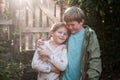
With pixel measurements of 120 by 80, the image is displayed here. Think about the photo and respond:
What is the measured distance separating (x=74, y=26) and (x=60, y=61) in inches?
16.2

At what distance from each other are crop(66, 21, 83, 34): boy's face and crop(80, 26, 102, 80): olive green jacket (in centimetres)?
10

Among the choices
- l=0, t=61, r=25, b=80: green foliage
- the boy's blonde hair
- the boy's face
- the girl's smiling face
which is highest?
the boy's blonde hair

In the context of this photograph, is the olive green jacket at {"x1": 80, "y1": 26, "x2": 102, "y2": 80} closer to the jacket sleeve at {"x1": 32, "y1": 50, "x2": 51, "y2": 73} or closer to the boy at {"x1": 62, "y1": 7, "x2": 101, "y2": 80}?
the boy at {"x1": 62, "y1": 7, "x2": 101, "y2": 80}

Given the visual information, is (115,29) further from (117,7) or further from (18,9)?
(18,9)

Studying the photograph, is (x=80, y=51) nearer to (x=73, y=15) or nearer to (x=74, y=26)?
(x=74, y=26)

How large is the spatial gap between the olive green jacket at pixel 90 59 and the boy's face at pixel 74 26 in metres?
0.10

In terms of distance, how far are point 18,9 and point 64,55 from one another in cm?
527

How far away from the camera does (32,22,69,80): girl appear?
12.8 feet

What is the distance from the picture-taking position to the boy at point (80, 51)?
3768mm

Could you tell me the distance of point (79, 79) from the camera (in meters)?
3.94

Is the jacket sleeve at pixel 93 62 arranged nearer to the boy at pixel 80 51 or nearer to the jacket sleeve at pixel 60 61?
the boy at pixel 80 51

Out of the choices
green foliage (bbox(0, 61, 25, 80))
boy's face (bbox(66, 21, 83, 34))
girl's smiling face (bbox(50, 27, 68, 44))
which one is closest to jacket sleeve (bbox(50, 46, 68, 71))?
girl's smiling face (bbox(50, 27, 68, 44))

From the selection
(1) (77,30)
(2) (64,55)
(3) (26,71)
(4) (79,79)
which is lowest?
(3) (26,71)

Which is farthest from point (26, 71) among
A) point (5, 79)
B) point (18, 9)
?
point (5, 79)
